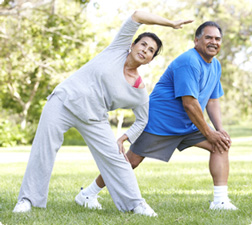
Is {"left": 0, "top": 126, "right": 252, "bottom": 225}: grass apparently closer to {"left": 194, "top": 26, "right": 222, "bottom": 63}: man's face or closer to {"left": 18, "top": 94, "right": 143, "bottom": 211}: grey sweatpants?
{"left": 18, "top": 94, "right": 143, "bottom": 211}: grey sweatpants

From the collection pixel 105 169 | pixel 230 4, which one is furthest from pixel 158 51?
pixel 230 4

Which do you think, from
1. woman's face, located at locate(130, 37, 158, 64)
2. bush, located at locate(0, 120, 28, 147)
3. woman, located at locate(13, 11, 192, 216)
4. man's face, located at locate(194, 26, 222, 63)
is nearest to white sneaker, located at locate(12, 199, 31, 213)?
woman, located at locate(13, 11, 192, 216)

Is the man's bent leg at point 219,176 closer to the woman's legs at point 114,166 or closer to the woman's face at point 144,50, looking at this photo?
the woman's legs at point 114,166

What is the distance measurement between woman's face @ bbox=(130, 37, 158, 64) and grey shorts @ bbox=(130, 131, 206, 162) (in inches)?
36.7

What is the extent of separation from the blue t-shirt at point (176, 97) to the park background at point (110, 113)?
1.11 ft

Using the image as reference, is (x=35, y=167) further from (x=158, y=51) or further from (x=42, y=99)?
(x=42, y=99)

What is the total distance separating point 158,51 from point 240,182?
3341 mm

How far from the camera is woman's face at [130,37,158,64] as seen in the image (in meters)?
4.05

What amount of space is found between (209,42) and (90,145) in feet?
5.15

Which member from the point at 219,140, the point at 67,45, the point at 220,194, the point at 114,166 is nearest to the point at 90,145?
the point at 114,166

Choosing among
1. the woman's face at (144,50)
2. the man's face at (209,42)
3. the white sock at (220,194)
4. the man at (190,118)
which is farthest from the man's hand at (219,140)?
the woman's face at (144,50)

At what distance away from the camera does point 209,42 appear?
14.8 ft

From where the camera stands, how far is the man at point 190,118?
14.6 feet

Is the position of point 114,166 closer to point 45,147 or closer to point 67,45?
point 45,147
